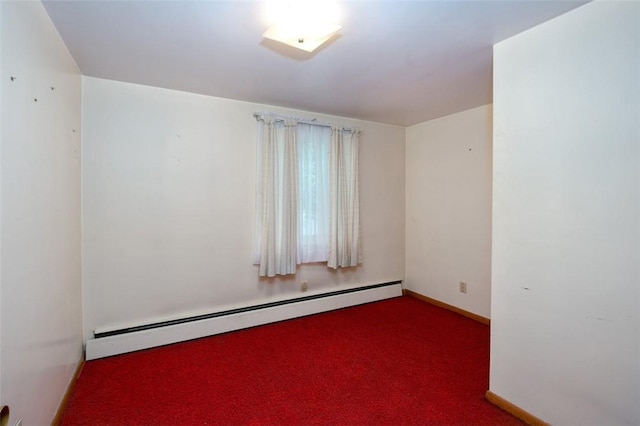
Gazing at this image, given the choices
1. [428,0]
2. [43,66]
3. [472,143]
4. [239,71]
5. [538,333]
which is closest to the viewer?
[428,0]

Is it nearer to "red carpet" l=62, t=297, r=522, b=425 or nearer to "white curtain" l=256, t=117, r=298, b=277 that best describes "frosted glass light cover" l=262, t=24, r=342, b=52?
"white curtain" l=256, t=117, r=298, b=277

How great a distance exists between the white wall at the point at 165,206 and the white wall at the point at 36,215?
0.35 metres

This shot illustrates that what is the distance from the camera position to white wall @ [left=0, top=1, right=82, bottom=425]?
4.12 feet

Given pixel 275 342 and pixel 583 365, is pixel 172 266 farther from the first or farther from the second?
pixel 583 365

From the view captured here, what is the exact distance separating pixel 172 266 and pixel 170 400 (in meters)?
1.20

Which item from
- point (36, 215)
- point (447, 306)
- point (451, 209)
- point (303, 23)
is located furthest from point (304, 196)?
point (36, 215)

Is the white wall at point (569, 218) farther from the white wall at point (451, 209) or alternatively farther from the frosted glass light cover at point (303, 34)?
the white wall at point (451, 209)

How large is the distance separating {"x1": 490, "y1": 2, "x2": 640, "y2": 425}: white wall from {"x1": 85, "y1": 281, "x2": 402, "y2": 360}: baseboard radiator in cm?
191

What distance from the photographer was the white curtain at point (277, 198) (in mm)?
3184

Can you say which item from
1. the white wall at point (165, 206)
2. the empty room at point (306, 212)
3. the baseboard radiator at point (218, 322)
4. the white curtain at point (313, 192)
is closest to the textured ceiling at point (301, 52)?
the empty room at point (306, 212)

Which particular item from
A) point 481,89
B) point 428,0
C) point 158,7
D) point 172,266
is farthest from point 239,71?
point 481,89

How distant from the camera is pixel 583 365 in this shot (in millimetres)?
1603

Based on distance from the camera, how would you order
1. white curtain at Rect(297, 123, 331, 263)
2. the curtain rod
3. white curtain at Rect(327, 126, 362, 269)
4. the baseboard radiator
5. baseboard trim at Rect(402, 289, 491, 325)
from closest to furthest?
1. the baseboard radiator
2. the curtain rod
3. baseboard trim at Rect(402, 289, 491, 325)
4. white curtain at Rect(297, 123, 331, 263)
5. white curtain at Rect(327, 126, 362, 269)

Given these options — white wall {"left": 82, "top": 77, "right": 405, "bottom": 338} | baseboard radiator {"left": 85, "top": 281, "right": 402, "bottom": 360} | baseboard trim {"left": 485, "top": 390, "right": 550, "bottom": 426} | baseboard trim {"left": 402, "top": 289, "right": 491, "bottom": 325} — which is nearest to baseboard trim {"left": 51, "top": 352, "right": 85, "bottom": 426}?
baseboard radiator {"left": 85, "top": 281, "right": 402, "bottom": 360}
